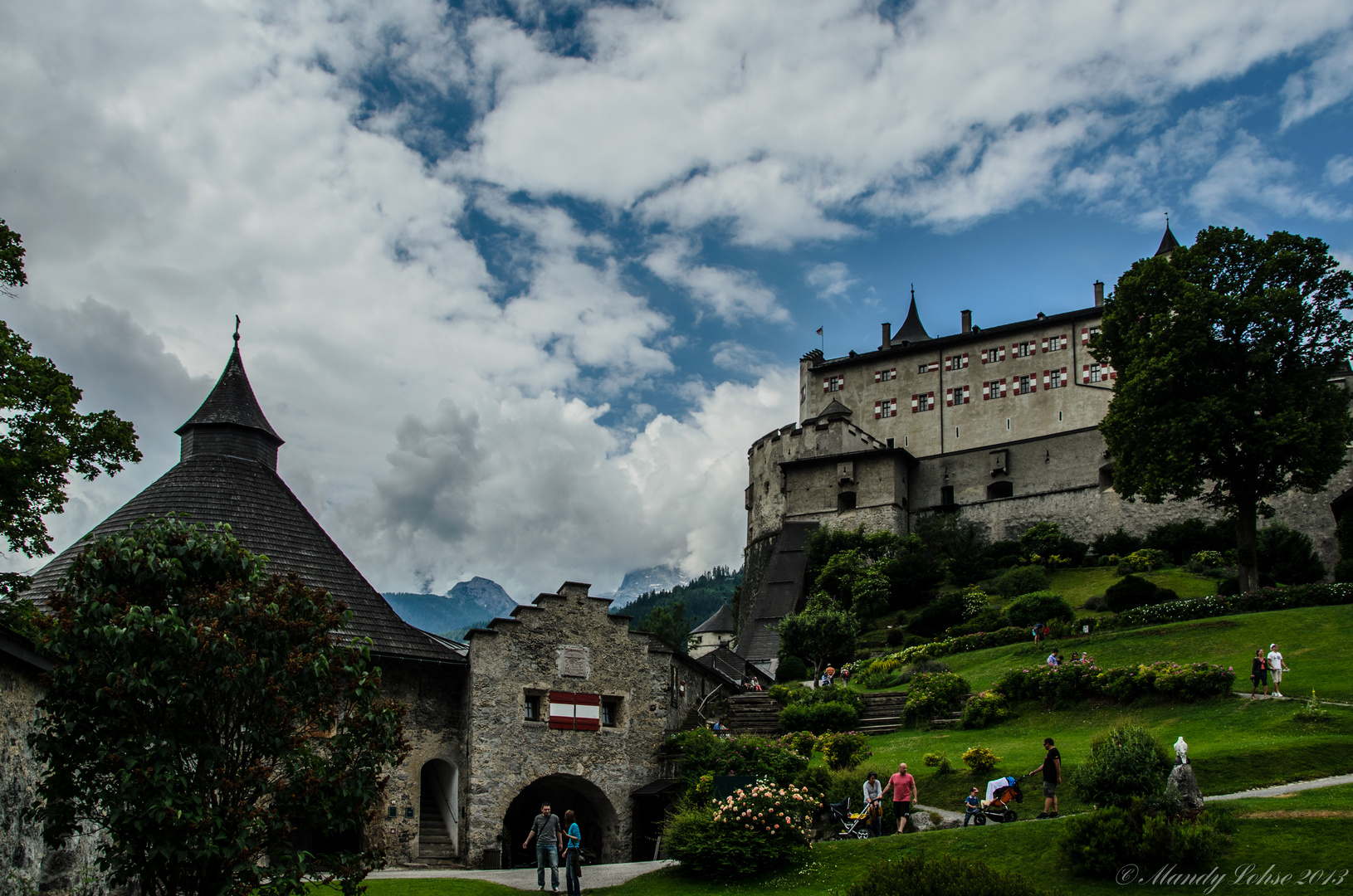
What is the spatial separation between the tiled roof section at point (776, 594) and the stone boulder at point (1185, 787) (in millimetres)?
36897

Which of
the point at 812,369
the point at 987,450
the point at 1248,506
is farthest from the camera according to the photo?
the point at 812,369

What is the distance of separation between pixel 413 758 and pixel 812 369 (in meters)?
58.1

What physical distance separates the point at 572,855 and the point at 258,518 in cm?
1438

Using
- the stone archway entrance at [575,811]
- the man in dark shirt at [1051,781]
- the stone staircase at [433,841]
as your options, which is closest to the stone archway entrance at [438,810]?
the stone staircase at [433,841]

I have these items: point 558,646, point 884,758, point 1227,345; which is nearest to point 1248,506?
point 1227,345

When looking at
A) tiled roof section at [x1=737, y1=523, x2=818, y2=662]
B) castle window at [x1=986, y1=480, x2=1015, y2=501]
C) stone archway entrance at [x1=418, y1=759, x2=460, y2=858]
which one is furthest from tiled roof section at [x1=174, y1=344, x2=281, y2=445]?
castle window at [x1=986, y1=480, x2=1015, y2=501]

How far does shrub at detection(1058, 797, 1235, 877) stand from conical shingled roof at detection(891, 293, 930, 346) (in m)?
65.3

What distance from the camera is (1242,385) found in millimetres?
35969

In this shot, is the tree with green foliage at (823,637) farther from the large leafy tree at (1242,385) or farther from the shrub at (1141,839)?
the shrub at (1141,839)

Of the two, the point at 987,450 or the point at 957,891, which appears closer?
the point at 957,891

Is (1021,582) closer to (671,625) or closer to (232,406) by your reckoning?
(232,406)

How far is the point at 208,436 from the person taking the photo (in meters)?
29.3

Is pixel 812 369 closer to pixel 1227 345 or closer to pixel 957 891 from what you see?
pixel 1227 345

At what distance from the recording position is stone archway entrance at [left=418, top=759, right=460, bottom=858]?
82.0 ft
